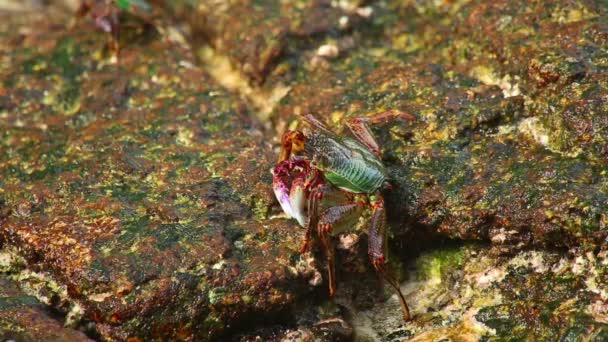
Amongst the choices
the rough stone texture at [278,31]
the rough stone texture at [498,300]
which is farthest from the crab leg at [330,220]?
the rough stone texture at [278,31]

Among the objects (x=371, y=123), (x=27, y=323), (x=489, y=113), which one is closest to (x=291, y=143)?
(x=371, y=123)

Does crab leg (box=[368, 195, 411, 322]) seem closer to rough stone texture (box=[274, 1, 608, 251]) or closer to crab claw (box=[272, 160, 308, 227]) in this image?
rough stone texture (box=[274, 1, 608, 251])

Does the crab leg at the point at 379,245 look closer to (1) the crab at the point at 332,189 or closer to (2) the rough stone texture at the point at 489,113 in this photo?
(1) the crab at the point at 332,189

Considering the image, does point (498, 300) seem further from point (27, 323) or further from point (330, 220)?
point (27, 323)

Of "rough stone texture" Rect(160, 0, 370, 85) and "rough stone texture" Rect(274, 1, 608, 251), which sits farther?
"rough stone texture" Rect(160, 0, 370, 85)

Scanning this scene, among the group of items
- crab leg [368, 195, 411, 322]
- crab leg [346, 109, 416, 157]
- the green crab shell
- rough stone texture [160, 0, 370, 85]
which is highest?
rough stone texture [160, 0, 370, 85]

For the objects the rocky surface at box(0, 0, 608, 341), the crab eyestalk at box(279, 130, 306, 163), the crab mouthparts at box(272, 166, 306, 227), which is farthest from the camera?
the crab eyestalk at box(279, 130, 306, 163)

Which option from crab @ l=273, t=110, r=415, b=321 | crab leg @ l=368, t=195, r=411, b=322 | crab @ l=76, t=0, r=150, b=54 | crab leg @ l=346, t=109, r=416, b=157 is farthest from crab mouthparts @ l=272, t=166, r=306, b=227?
crab @ l=76, t=0, r=150, b=54

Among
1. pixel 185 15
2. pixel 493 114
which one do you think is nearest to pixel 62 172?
pixel 185 15
